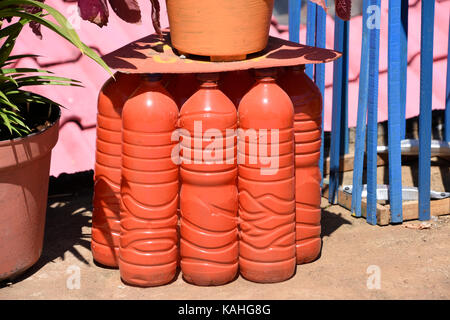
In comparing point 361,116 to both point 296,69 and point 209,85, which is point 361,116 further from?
point 209,85

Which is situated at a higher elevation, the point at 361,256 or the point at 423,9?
the point at 423,9

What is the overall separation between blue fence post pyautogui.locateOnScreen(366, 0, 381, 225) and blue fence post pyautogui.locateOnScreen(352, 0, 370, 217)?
0.08ft

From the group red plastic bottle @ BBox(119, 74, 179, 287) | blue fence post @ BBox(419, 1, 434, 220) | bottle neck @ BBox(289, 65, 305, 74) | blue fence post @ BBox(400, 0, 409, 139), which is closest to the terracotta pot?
red plastic bottle @ BBox(119, 74, 179, 287)

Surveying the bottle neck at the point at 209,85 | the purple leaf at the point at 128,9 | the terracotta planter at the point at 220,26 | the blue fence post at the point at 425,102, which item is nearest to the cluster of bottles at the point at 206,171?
the bottle neck at the point at 209,85

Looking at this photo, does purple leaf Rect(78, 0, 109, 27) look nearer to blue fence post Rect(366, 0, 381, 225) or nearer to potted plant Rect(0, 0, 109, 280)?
potted plant Rect(0, 0, 109, 280)

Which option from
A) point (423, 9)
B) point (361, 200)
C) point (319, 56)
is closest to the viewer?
point (319, 56)

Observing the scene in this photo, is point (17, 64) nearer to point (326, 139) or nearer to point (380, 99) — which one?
point (326, 139)

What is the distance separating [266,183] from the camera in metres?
2.71

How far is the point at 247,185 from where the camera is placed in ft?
8.94

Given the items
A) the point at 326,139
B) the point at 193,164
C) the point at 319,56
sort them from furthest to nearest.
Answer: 1. the point at 326,139
2. the point at 319,56
3. the point at 193,164

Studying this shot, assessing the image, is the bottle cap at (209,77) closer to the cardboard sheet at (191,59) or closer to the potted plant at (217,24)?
the cardboard sheet at (191,59)

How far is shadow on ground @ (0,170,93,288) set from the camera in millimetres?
3057

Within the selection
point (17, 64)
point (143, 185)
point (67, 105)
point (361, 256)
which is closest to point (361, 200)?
point (361, 256)

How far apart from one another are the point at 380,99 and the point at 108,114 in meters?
1.74
